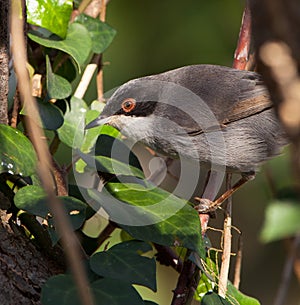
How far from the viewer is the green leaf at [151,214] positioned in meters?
2.53

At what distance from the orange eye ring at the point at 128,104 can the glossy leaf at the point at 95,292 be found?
191 cm

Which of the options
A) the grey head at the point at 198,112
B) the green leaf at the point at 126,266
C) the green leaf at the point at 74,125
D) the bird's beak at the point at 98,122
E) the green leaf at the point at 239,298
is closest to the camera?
the green leaf at the point at 126,266

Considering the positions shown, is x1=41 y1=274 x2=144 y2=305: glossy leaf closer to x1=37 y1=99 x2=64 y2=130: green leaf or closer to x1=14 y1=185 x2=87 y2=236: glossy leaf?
x1=14 y1=185 x2=87 y2=236: glossy leaf

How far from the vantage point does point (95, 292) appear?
2213 mm

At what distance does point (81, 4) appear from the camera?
153 inches

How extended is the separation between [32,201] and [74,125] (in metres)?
0.96

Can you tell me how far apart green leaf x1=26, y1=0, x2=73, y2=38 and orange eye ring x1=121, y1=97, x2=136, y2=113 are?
0.72m

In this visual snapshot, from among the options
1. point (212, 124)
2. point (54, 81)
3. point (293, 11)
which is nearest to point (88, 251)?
point (54, 81)

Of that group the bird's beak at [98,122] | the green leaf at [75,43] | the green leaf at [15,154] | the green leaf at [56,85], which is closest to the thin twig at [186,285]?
the green leaf at [15,154]

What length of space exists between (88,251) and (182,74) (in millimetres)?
1668

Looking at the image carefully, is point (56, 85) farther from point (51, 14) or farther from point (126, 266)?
point (126, 266)

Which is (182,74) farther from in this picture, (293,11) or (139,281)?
(293,11)

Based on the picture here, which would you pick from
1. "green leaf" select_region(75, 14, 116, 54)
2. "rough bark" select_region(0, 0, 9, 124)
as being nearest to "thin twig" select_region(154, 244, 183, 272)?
"rough bark" select_region(0, 0, 9, 124)

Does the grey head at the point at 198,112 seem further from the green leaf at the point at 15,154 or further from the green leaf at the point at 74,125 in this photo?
the green leaf at the point at 15,154
